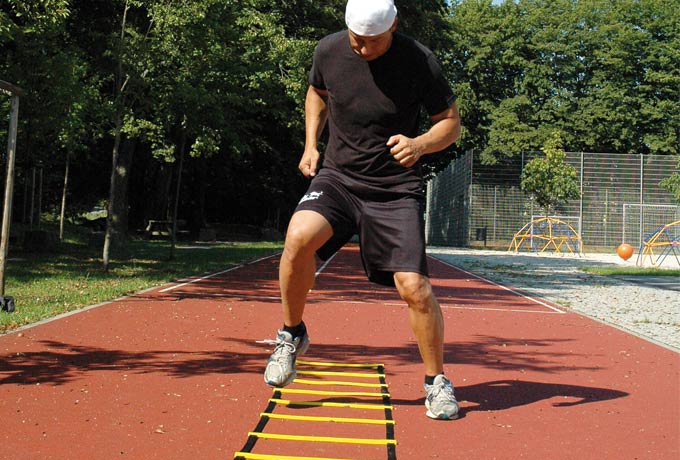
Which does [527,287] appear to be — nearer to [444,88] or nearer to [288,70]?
[288,70]

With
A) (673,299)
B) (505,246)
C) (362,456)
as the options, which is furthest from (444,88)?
(505,246)

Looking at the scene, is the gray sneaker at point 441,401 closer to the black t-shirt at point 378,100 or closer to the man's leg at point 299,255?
the man's leg at point 299,255

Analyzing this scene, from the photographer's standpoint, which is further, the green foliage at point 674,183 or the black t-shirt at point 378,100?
the green foliage at point 674,183

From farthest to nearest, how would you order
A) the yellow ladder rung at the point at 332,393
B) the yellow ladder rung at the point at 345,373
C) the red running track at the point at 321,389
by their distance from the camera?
1. the yellow ladder rung at the point at 345,373
2. the yellow ladder rung at the point at 332,393
3. the red running track at the point at 321,389

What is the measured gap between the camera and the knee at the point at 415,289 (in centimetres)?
456

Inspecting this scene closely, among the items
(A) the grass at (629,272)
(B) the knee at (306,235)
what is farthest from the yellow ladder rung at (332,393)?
(A) the grass at (629,272)

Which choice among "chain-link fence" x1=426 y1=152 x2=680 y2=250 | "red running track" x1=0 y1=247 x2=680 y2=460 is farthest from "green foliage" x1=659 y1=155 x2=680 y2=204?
"red running track" x1=0 y1=247 x2=680 y2=460

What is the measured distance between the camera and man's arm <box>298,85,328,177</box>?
4926 mm

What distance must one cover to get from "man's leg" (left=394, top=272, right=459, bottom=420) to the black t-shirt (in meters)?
0.51

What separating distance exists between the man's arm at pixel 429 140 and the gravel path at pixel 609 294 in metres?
4.58

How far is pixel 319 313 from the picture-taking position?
33.8ft

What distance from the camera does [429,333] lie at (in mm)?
4727

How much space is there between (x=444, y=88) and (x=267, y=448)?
2.10m

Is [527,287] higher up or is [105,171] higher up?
[105,171]
